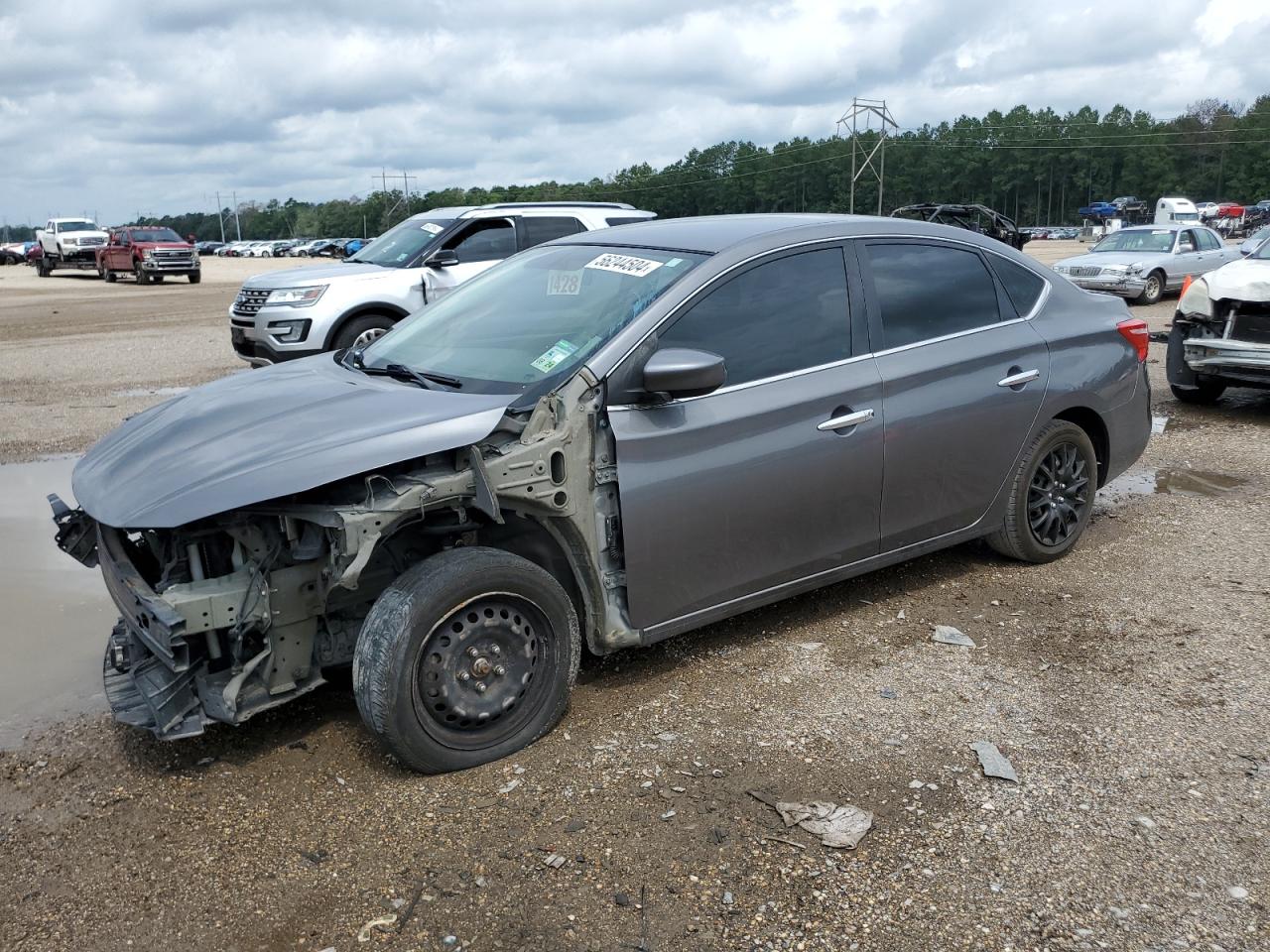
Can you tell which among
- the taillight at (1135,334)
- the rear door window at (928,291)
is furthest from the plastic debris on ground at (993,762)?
the taillight at (1135,334)

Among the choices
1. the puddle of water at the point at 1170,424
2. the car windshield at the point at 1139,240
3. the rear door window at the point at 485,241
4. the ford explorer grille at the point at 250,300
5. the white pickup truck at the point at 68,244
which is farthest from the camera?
Answer: the white pickup truck at the point at 68,244

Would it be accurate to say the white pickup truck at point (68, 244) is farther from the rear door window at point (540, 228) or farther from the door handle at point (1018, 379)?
the door handle at point (1018, 379)

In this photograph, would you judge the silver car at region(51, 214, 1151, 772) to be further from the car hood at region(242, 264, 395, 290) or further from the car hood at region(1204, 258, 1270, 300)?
the car hood at region(242, 264, 395, 290)

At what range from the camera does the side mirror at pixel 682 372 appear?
3670 millimetres

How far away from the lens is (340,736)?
3.83 metres

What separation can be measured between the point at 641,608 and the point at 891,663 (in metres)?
1.19

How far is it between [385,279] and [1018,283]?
7.56m

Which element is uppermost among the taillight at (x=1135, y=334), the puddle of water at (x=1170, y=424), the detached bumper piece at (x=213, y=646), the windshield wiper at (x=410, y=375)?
the windshield wiper at (x=410, y=375)

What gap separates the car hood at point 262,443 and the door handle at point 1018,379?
241 centimetres

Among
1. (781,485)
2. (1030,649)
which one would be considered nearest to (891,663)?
(1030,649)

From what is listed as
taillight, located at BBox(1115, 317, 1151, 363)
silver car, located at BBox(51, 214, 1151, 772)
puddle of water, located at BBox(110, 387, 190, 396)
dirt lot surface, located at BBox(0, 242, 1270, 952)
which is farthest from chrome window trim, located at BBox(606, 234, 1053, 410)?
puddle of water, located at BBox(110, 387, 190, 396)

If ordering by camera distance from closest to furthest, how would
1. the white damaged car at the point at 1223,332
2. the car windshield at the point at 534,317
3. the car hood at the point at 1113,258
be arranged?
the car windshield at the point at 534,317, the white damaged car at the point at 1223,332, the car hood at the point at 1113,258

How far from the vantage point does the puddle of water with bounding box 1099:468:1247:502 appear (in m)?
6.93

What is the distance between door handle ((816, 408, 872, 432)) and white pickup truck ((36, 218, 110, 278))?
42490 millimetres
